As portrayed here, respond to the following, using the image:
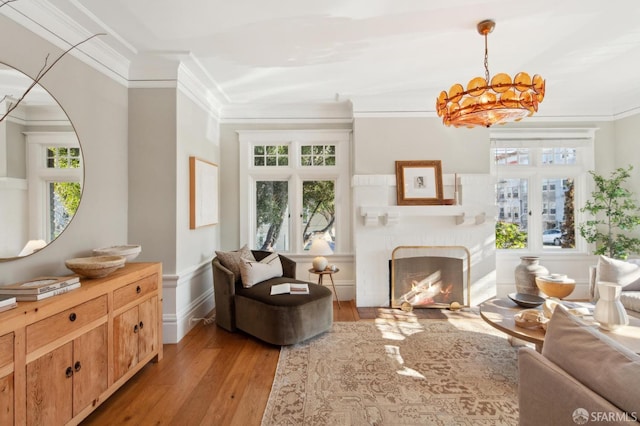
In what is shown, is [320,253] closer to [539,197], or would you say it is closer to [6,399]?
[6,399]

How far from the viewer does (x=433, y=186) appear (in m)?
4.00

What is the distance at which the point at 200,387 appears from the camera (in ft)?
7.31

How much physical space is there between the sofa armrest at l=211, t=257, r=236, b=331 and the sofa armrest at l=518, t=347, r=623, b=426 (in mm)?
2575

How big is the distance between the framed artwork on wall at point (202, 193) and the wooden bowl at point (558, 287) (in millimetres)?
3454

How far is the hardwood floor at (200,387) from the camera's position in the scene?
6.26 ft

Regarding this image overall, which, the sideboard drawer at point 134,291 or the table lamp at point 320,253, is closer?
the sideboard drawer at point 134,291

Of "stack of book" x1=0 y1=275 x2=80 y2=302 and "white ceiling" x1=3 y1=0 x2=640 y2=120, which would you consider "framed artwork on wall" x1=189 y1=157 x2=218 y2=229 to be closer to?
"white ceiling" x1=3 y1=0 x2=640 y2=120

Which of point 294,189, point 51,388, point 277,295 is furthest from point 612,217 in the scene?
point 51,388

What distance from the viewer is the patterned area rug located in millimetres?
1909

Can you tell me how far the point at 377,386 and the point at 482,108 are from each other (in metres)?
2.16

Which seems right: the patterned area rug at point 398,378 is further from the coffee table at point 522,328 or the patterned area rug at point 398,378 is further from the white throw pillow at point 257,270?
the white throw pillow at point 257,270

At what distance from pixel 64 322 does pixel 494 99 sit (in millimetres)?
3033

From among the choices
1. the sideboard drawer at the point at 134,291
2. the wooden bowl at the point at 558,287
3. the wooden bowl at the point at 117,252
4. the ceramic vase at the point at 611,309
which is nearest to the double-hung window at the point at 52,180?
the wooden bowl at the point at 117,252

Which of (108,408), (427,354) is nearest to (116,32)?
(108,408)
